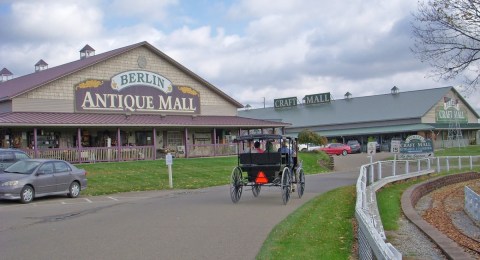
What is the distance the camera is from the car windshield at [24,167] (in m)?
17.7

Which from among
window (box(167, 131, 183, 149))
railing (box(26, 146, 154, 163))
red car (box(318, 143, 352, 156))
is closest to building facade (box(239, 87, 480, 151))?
red car (box(318, 143, 352, 156))

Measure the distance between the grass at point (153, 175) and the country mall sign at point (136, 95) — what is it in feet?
21.9

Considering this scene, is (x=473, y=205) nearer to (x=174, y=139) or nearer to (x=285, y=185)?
(x=285, y=185)

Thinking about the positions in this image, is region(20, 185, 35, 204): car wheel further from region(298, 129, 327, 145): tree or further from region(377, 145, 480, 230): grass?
region(298, 129, 327, 145): tree

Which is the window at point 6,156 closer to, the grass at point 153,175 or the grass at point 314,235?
the grass at point 153,175

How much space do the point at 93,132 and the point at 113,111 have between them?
197cm

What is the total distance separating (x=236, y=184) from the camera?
1605cm

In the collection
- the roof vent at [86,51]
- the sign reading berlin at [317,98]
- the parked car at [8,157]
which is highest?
the roof vent at [86,51]

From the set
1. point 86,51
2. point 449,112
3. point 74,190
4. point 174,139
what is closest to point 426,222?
point 74,190

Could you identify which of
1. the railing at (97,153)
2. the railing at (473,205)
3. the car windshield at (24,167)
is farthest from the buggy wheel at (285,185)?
the railing at (97,153)

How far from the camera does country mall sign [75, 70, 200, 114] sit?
35.0m

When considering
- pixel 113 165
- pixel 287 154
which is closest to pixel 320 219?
pixel 287 154

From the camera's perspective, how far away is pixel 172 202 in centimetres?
1666

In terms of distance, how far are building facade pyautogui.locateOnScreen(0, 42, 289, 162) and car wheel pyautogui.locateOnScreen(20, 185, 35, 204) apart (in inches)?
475
